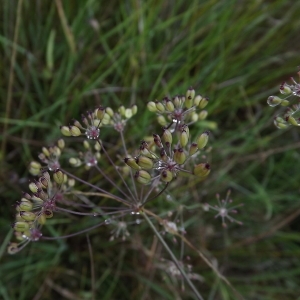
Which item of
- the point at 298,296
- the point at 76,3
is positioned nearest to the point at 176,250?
the point at 298,296

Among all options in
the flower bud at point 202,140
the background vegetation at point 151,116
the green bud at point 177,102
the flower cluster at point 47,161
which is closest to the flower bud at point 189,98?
the green bud at point 177,102

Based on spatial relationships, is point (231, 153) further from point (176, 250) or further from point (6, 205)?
point (6, 205)

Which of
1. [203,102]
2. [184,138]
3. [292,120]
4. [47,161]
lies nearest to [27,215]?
[47,161]

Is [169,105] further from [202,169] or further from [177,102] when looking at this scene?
[202,169]

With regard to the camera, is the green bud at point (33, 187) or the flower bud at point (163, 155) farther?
the green bud at point (33, 187)

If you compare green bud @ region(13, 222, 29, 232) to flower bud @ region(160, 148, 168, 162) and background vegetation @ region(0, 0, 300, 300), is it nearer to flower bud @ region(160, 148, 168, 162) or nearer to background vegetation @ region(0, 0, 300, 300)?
flower bud @ region(160, 148, 168, 162)

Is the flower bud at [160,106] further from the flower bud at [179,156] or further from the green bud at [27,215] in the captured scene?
the green bud at [27,215]

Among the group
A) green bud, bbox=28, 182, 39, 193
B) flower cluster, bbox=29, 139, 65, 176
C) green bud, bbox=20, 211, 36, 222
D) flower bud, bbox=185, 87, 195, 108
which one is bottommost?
flower cluster, bbox=29, 139, 65, 176

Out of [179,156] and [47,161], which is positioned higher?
[179,156]

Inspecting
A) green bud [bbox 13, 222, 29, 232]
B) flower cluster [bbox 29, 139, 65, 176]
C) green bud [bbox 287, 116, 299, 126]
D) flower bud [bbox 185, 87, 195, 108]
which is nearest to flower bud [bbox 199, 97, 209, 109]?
flower bud [bbox 185, 87, 195, 108]
